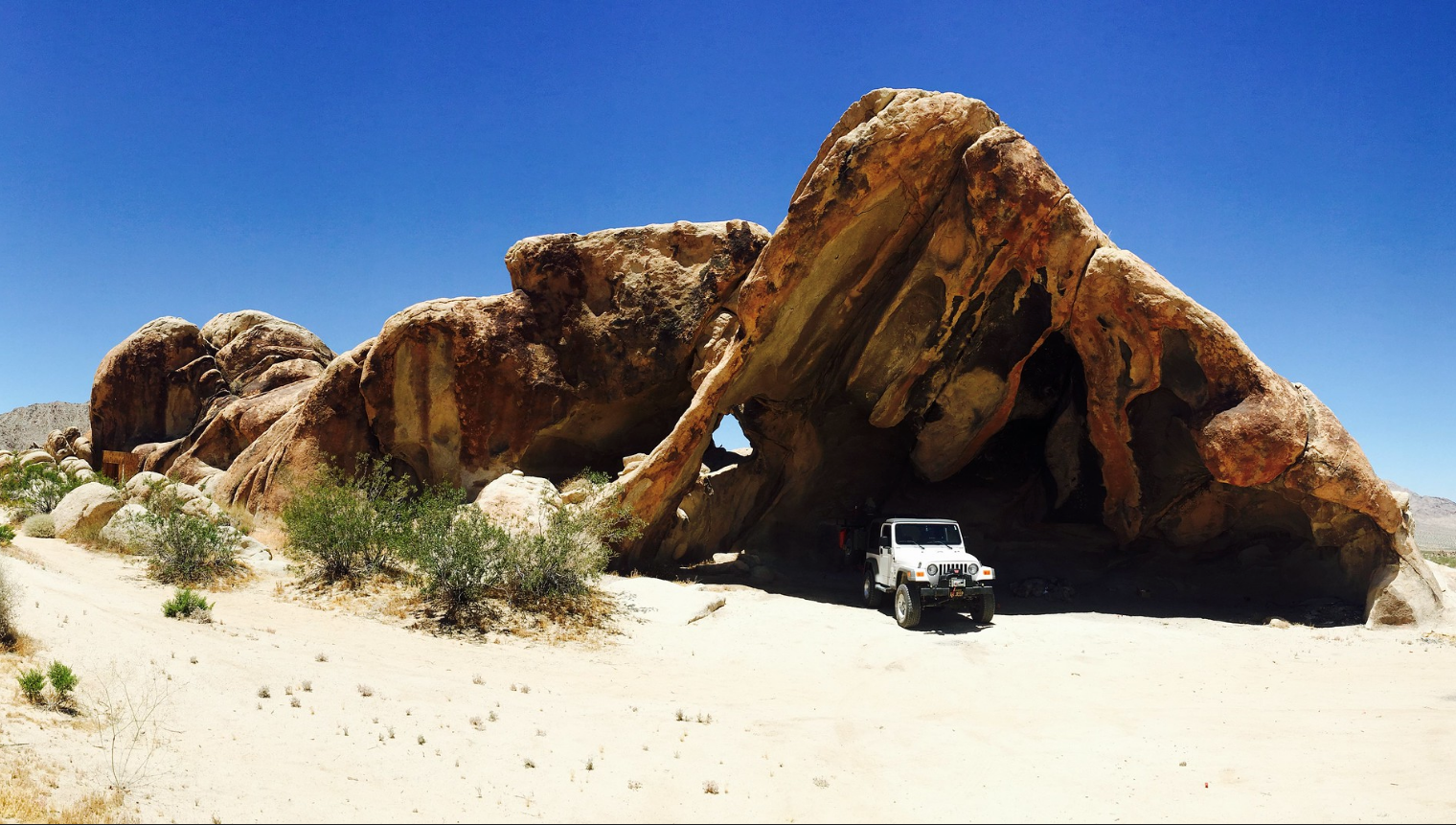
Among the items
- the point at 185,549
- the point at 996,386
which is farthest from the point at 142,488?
the point at 996,386

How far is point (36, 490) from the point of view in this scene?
704 inches

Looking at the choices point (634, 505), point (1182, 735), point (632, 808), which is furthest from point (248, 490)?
point (1182, 735)

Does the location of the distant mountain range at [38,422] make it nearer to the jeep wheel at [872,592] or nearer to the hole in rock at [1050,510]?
the hole in rock at [1050,510]

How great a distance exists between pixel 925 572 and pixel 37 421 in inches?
2891

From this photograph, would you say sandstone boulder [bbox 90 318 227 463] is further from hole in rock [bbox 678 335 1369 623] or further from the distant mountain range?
the distant mountain range

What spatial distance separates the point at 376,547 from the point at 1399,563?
1696 centimetres

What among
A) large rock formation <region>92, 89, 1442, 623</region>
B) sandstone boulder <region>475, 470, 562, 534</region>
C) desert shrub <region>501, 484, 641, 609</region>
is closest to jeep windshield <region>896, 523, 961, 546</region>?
large rock formation <region>92, 89, 1442, 623</region>

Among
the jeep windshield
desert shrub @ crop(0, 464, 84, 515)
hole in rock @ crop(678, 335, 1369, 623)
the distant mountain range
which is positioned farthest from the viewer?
the distant mountain range

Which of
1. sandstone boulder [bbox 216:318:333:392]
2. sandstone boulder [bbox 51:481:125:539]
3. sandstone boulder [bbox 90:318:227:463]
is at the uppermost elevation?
sandstone boulder [bbox 216:318:333:392]

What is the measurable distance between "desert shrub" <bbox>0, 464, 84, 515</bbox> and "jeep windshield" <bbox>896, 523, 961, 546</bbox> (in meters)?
16.7

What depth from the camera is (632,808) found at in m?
5.50

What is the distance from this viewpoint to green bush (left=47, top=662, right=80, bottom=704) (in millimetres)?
6172

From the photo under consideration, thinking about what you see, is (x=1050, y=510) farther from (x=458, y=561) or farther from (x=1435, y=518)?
(x=1435, y=518)

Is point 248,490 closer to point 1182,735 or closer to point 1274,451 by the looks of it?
point 1182,735
